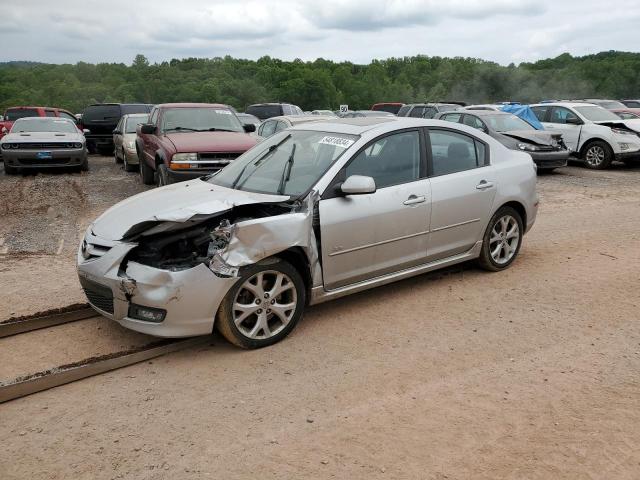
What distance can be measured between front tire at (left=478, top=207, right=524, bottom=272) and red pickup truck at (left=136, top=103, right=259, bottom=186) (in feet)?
16.4

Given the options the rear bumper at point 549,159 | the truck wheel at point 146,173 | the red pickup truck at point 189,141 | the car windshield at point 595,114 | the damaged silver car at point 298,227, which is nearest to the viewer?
the damaged silver car at point 298,227

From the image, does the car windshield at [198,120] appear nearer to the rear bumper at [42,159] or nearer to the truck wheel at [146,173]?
the truck wheel at [146,173]

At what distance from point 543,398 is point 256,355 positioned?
1.96 meters

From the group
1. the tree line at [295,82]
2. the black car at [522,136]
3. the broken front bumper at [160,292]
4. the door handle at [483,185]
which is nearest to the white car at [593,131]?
the black car at [522,136]

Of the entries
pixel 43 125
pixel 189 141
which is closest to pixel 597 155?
pixel 189 141

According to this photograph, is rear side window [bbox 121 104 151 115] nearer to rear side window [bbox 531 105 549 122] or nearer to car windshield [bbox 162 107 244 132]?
car windshield [bbox 162 107 244 132]

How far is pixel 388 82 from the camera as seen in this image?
2975 inches

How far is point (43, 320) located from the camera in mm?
4699

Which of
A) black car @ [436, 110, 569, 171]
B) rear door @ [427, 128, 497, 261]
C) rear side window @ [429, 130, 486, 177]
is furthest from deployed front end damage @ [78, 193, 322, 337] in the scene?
black car @ [436, 110, 569, 171]

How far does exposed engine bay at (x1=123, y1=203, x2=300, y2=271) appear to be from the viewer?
4.09 m

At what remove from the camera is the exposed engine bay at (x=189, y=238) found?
4.09 meters

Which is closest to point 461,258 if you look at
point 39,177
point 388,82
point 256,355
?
point 256,355

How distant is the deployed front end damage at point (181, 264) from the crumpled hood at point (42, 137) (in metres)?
10.6

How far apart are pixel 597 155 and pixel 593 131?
0.64m
